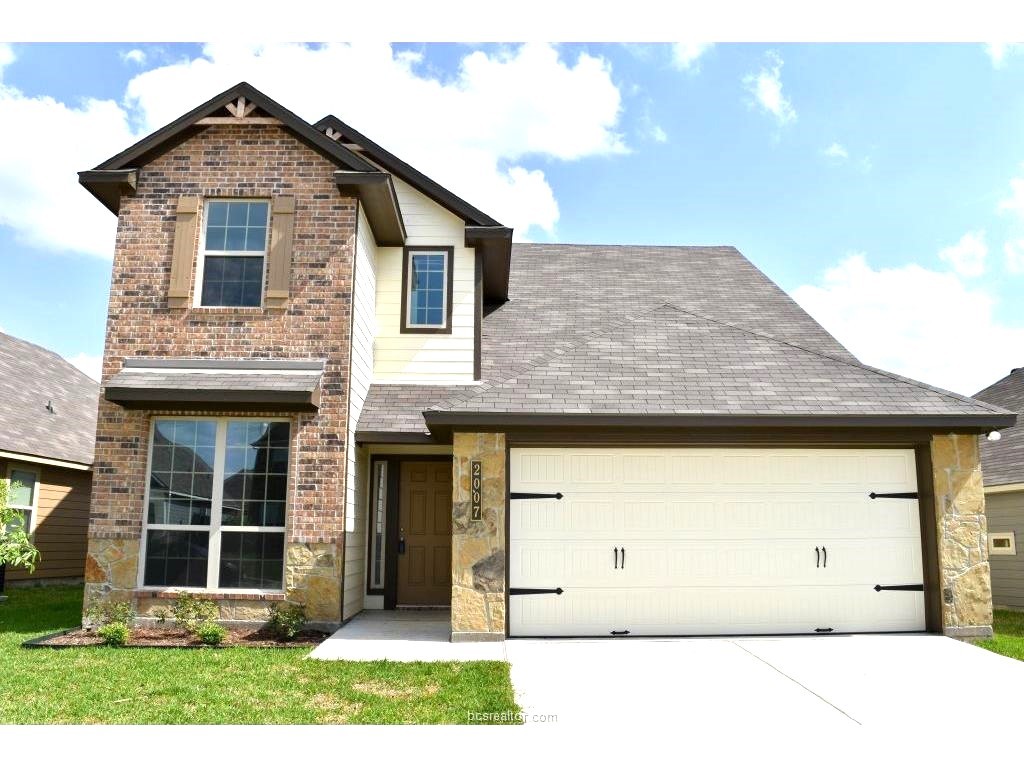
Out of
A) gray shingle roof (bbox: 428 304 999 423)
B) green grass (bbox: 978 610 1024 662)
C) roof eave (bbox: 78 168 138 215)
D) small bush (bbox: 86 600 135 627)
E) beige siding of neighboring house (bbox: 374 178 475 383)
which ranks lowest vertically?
green grass (bbox: 978 610 1024 662)

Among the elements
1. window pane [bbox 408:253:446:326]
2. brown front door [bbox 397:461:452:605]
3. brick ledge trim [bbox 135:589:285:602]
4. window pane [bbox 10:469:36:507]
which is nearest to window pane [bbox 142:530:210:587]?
brick ledge trim [bbox 135:589:285:602]

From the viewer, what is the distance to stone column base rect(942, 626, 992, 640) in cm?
879

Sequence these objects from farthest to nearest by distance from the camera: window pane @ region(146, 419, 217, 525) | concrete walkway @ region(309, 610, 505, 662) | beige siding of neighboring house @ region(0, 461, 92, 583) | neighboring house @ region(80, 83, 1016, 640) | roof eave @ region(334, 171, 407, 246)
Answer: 1. beige siding of neighboring house @ region(0, 461, 92, 583)
2. roof eave @ region(334, 171, 407, 246)
3. window pane @ region(146, 419, 217, 525)
4. neighboring house @ region(80, 83, 1016, 640)
5. concrete walkway @ region(309, 610, 505, 662)

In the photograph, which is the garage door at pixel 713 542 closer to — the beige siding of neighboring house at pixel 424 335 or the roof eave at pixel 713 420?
the roof eave at pixel 713 420

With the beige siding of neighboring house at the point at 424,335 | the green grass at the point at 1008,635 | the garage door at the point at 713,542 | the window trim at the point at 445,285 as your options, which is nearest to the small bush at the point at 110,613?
the beige siding of neighboring house at the point at 424,335

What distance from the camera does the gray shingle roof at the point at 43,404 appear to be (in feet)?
48.9

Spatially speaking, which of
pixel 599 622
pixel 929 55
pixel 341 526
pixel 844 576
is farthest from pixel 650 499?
pixel 929 55

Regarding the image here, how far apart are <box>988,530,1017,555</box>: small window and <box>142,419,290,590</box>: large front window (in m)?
11.7

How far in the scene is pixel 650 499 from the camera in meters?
9.14

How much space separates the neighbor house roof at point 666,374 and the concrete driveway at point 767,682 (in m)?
2.47

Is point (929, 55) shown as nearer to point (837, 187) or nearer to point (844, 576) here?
point (837, 187)

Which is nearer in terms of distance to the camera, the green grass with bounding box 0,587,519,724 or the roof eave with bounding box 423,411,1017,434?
the green grass with bounding box 0,587,519,724

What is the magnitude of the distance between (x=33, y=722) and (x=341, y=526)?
169 inches

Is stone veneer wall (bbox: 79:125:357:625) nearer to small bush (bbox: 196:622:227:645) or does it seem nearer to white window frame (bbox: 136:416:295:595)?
white window frame (bbox: 136:416:295:595)
